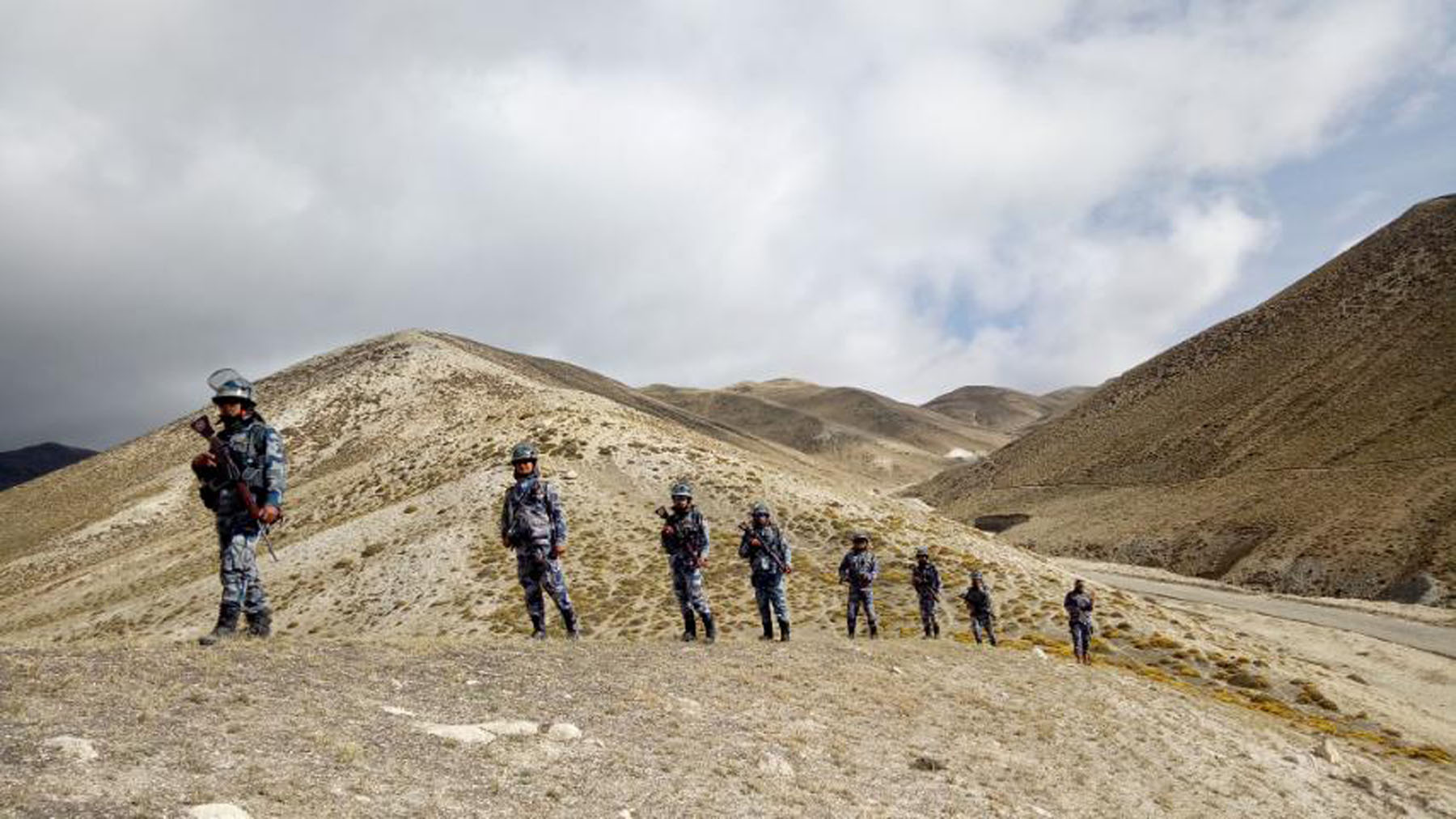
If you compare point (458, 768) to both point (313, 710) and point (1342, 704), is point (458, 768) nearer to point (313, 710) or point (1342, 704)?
point (313, 710)

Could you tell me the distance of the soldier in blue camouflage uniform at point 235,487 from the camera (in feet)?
35.7

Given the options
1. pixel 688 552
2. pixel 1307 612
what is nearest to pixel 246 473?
pixel 688 552

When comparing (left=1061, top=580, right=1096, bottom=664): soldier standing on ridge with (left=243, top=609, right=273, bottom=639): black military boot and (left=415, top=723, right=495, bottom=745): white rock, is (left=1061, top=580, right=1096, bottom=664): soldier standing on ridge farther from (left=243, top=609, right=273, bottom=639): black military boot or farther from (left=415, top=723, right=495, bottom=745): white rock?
(left=243, top=609, right=273, bottom=639): black military boot

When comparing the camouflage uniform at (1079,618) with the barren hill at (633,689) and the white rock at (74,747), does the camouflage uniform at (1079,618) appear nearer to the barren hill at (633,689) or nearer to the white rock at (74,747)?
the barren hill at (633,689)

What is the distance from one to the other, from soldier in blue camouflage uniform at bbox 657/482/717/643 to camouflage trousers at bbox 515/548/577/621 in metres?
2.59

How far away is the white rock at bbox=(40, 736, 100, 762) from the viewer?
20.6 ft

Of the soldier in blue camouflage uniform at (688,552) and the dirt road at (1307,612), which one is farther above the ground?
the soldier in blue camouflage uniform at (688,552)

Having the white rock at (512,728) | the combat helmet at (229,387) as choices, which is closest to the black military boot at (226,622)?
the combat helmet at (229,387)

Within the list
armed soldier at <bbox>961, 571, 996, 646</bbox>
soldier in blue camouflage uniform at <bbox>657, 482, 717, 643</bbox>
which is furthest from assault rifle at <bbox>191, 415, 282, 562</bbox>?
armed soldier at <bbox>961, 571, 996, 646</bbox>

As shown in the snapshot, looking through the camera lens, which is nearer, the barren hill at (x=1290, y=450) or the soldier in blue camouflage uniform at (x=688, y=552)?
the soldier in blue camouflage uniform at (x=688, y=552)

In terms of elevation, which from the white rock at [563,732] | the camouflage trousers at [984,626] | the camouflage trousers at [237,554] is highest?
the camouflage trousers at [237,554]

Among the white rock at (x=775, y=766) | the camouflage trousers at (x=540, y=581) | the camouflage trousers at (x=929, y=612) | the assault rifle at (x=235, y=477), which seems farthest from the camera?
the camouflage trousers at (x=929, y=612)

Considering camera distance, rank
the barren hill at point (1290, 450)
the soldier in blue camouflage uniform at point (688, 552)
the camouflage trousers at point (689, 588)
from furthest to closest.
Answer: the barren hill at point (1290, 450), the camouflage trousers at point (689, 588), the soldier in blue camouflage uniform at point (688, 552)

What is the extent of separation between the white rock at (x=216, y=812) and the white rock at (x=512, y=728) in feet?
10.5
